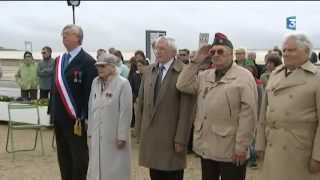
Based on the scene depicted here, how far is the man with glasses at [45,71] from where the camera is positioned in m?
13.6

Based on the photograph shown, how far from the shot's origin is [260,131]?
4566 mm

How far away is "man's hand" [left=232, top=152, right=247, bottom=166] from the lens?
15.4 ft

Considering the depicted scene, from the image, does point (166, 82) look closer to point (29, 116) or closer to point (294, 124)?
point (294, 124)

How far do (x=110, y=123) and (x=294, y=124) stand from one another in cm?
210

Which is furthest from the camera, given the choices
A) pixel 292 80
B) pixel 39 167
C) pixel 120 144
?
pixel 39 167

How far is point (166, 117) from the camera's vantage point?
5422 millimetres

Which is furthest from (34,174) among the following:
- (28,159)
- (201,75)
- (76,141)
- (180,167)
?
(201,75)

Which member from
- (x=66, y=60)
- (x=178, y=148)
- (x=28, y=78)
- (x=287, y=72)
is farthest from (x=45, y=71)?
(x=287, y=72)

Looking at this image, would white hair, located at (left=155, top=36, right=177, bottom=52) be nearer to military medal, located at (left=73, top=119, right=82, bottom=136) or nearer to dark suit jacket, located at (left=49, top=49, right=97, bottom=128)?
dark suit jacket, located at (left=49, top=49, right=97, bottom=128)

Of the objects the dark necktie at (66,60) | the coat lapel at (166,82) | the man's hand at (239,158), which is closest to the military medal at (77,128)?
the dark necktie at (66,60)

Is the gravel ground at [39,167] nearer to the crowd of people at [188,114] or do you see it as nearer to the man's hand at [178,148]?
the crowd of people at [188,114]

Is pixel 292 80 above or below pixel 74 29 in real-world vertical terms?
below

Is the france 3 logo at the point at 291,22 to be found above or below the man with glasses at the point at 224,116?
above

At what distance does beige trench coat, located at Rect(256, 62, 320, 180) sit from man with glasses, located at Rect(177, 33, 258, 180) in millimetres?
328
